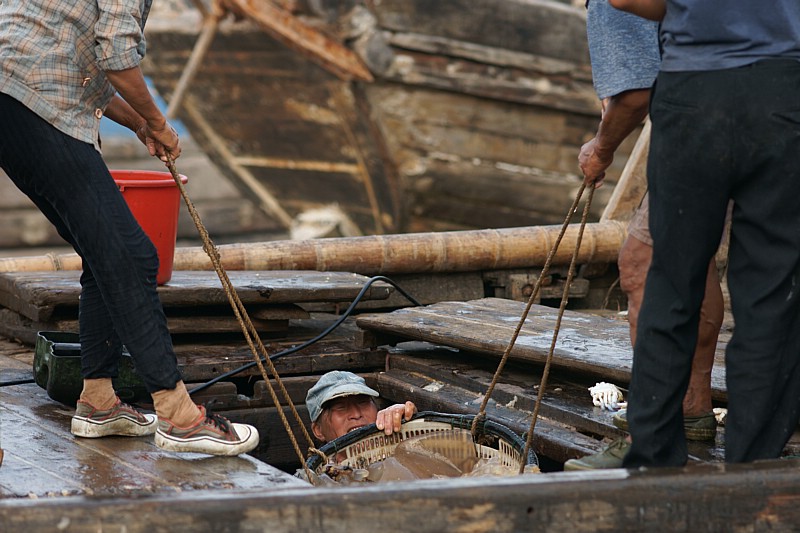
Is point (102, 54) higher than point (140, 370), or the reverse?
point (102, 54)

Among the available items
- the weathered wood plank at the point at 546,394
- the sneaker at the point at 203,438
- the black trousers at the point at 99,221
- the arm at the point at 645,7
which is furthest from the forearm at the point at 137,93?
the weathered wood plank at the point at 546,394

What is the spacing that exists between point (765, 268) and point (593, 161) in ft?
2.33

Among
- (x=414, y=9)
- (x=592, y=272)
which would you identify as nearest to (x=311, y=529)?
(x=592, y=272)

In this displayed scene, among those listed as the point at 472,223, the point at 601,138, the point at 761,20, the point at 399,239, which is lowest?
the point at 472,223

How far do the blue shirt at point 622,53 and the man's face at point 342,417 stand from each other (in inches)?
73.7

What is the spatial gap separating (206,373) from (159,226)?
65 cm

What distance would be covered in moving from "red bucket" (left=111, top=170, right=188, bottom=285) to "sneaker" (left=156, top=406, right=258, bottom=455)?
1265mm

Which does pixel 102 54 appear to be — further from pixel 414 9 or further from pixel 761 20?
pixel 414 9

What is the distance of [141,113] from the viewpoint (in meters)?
3.46

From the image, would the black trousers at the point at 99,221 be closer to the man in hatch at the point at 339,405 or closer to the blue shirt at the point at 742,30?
the man in hatch at the point at 339,405

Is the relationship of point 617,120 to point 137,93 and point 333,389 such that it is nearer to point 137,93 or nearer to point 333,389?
point 137,93

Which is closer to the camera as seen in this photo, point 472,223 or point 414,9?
point 414,9

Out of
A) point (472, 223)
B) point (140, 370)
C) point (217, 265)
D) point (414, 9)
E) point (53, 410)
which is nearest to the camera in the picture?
point (140, 370)

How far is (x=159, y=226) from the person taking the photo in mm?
4953
